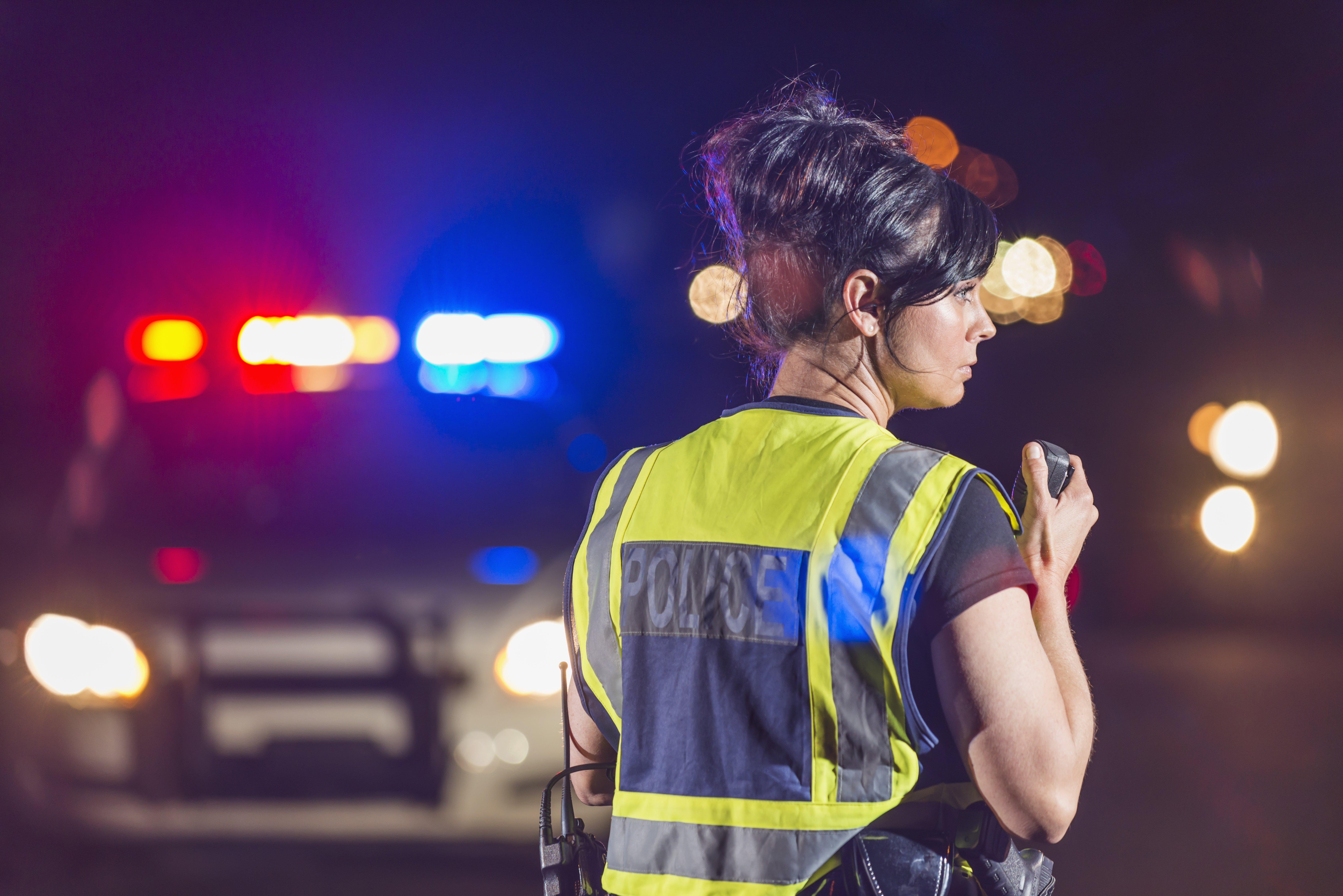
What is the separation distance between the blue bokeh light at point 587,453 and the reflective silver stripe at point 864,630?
2.27 m

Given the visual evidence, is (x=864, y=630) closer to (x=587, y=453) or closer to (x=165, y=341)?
(x=587, y=453)

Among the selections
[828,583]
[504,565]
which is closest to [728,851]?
[828,583]

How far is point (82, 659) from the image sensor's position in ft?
9.07

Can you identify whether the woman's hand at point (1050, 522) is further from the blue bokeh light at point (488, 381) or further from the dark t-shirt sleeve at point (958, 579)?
the blue bokeh light at point (488, 381)

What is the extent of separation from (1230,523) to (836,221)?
26.5 feet

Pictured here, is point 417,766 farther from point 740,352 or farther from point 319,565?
point 740,352

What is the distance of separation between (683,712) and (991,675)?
15.2 inches

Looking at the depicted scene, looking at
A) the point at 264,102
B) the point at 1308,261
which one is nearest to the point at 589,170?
the point at 264,102

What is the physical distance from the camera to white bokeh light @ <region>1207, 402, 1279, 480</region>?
7.93 meters

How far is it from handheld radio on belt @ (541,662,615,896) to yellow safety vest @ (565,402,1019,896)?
0.86ft

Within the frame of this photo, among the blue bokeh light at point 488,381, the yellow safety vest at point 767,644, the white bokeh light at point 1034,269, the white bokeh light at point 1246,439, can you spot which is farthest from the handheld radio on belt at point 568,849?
the white bokeh light at point 1246,439

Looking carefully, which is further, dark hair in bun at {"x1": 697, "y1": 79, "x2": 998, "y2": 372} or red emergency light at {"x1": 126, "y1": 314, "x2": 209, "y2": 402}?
red emergency light at {"x1": 126, "y1": 314, "x2": 209, "y2": 402}

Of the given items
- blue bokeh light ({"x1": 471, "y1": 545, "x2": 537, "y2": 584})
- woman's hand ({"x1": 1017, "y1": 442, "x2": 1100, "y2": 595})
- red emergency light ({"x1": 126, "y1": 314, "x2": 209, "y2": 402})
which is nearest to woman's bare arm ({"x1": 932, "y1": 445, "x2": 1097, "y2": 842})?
woman's hand ({"x1": 1017, "y1": 442, "x2": 1100, "y2": 595})

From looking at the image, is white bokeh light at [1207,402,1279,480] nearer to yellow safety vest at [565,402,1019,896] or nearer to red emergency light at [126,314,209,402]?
red emergency light at [126,314,209,402]
